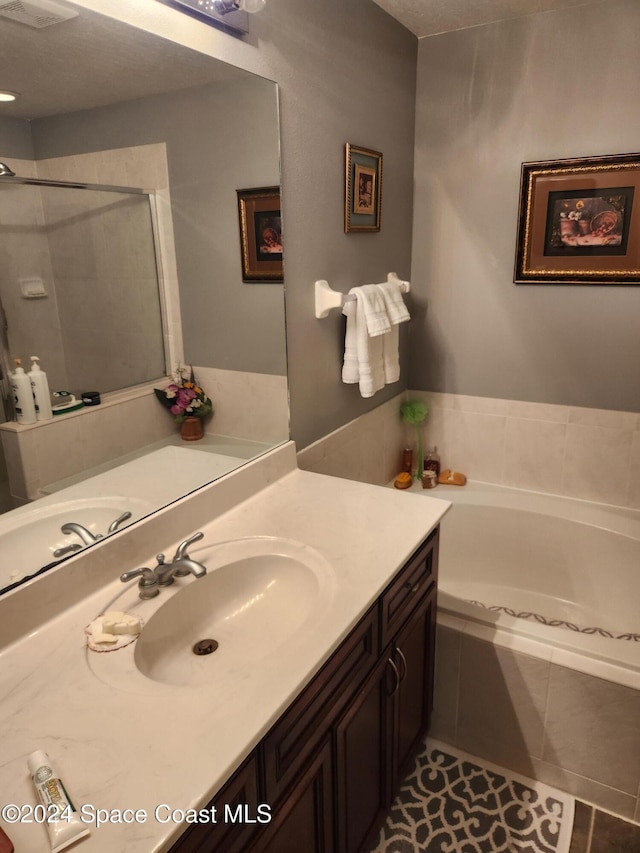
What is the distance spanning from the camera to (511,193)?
2385 millimetres

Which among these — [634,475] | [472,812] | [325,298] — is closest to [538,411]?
[634,475]

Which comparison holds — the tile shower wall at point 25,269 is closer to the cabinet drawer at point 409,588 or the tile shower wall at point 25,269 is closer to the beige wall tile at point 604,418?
the cabinet drawer at point 409,588

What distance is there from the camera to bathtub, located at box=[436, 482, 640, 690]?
7.54 ft

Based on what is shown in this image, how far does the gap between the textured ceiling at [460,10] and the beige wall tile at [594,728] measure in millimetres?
2238

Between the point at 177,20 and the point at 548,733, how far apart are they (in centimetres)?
215

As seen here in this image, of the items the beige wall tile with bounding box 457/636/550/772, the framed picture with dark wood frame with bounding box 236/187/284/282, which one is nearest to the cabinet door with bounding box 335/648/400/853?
the beige wall tile with bounding box 457/636/550/772

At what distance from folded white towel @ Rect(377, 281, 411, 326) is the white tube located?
1.72 meters

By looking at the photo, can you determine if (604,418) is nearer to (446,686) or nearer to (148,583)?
(446,686)

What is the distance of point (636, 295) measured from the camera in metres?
2.25

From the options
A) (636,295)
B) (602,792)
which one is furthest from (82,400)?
(636,295)

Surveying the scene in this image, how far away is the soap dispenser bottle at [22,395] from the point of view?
1.09 m

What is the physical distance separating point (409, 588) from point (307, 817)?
571 millimetres

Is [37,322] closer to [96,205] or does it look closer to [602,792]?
[96,205]

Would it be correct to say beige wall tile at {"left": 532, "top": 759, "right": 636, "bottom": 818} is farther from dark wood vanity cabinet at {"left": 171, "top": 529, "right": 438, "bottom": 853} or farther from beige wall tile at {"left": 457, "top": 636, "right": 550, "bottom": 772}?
dark wood vanity cabinet at {"left": 171, "top": 529, "right": 438, "bottom": 853}
